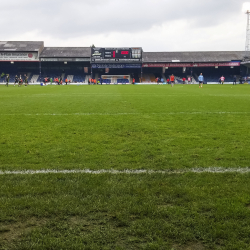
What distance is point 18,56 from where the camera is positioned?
5591 cm

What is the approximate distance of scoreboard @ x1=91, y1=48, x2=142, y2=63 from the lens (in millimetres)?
55656

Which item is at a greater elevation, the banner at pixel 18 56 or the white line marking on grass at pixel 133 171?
the banner at pixel 18 56

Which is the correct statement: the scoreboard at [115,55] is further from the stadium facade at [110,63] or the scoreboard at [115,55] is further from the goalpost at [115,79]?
the goalpost at [115,79]

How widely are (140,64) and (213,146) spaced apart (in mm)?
54281

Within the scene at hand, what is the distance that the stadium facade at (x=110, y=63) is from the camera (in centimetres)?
5597

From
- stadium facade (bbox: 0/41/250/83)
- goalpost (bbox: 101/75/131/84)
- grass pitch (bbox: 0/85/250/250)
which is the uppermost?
stadium facade (bbox: 0/41/250/83)

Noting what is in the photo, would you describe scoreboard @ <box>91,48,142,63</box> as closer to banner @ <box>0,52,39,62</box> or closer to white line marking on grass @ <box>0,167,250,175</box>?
banner @ <box>0,52,39,62</box>

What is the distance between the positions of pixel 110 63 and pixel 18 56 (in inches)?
796

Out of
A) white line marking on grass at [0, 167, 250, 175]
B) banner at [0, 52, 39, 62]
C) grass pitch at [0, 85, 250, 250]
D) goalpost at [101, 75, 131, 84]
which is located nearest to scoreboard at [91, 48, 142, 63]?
goalpost at [101, 75, 131, 84]

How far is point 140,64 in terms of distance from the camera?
5738 cm

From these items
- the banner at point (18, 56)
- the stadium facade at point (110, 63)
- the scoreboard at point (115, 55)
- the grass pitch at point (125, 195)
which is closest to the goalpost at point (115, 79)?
the stadium facade at point (110, 63)

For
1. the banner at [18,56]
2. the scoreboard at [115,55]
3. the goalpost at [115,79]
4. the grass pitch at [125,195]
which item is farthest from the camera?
the goalpost at [115,79]

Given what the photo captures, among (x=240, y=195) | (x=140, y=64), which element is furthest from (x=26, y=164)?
(x=140, y=64)

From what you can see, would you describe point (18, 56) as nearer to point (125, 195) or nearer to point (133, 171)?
point (133, 171)
